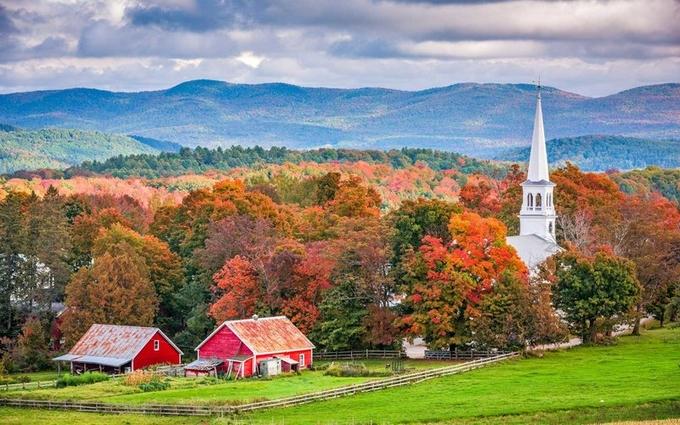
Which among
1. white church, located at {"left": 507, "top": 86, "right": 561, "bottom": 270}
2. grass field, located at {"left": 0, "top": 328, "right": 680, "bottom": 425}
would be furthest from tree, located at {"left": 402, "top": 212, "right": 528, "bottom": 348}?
white church, located at {"left": 507, "top": 86, "right": 561, "bottom": 270}

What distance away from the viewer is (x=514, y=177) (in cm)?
12950

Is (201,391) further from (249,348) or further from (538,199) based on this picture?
(538,199)

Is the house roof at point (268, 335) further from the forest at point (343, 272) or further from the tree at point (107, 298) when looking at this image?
the tree at point (107, 298)

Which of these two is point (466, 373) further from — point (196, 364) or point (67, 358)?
point (67, 358)

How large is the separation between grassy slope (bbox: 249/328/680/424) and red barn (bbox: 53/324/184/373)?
824 inches

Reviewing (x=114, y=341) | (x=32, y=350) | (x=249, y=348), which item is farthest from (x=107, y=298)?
(x=249, y=348)

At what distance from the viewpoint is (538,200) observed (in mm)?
96938

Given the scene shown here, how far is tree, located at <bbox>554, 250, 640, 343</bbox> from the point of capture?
78625mm

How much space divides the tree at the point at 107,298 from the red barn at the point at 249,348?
12.3 meters

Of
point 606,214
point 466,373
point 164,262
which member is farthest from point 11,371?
point 606,214

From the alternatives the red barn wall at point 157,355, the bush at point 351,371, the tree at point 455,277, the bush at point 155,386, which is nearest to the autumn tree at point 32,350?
the red barn wall at point 157,355

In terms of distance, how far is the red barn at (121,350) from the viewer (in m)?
78.1

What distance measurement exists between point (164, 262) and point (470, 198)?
3180cm

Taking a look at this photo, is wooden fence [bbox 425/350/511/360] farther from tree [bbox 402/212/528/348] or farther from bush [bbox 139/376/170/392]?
bush [bbox 139/376/170/392]
